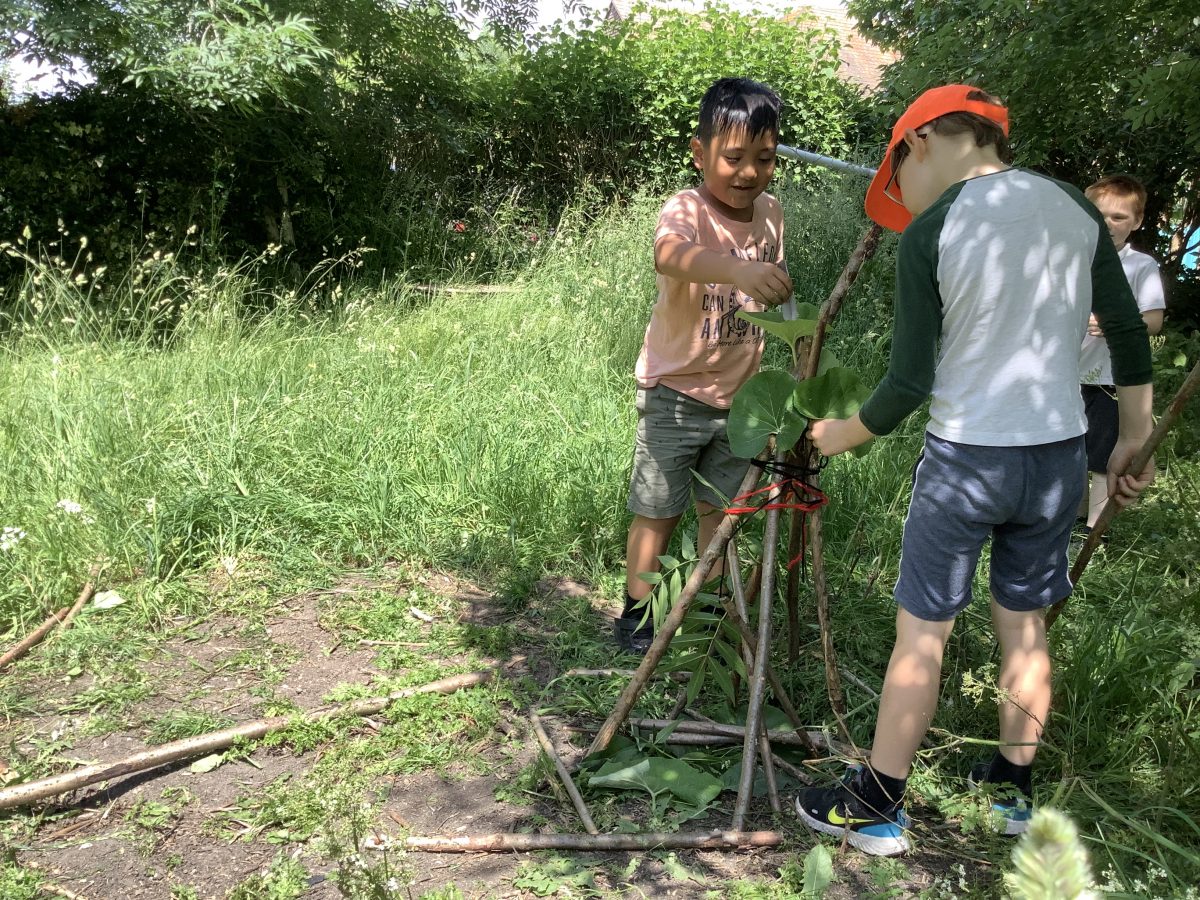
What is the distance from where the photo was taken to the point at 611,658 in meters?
2.78

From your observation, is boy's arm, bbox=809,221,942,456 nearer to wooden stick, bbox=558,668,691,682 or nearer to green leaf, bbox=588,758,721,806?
green leaf, bbox=588,758,721,806

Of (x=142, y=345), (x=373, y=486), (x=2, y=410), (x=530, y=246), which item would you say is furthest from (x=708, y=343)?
(x=530, y=246)

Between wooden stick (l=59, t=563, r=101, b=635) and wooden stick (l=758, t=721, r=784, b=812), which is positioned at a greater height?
wooden stick (l=758, t=721, r=784, b=812)

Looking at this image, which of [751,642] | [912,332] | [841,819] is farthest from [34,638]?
[912,332]

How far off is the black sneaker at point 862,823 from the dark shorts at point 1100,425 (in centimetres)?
223

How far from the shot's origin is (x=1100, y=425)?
3.59 meters

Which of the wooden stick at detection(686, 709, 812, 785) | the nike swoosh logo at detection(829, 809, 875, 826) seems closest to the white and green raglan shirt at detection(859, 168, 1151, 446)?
the nike swoosh logo at detection(829, 809, 875, 826)

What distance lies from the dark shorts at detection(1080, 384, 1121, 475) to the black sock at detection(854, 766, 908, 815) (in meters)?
2.27

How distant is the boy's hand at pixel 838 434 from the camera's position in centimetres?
179

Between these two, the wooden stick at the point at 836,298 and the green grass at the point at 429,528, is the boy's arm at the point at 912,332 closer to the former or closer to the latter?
the wooden stick at the point at 836,298

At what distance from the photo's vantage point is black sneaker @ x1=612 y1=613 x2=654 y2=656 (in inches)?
109

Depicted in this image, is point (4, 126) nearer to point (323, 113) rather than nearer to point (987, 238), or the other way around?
point (323, 113)

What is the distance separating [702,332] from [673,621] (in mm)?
880

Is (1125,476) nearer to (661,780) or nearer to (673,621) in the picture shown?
(673,621)
